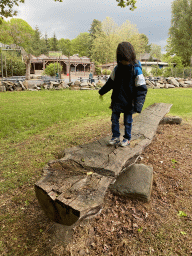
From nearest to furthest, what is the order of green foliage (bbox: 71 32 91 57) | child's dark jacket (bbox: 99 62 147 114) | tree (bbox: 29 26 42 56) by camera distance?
child's dark jacket (bbox: 99 62 147 114) < tree (bbox: 29 26 42 56) < green foliage (bbox: 71 32 91 57)

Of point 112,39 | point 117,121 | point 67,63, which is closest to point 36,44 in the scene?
point 67,63

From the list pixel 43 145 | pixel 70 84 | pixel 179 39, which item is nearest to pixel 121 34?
pixel 179 39

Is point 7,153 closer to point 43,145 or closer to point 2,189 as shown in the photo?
point 43,145

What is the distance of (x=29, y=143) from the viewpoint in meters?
5.09

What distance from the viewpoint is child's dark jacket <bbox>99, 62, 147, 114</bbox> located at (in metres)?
2.94

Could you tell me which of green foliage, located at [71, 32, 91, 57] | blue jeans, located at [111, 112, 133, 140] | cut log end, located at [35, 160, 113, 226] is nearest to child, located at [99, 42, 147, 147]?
blue jeans, located at [111, 112, 133, 140]

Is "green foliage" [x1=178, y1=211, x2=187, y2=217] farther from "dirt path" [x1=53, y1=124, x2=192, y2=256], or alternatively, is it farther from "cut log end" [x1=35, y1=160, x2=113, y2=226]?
"cut log end" [x1=35, y1=160, x2=113, y2=226]

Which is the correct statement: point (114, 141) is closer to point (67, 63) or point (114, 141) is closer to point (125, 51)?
point (125, 51)

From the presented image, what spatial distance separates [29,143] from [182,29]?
36068 mm

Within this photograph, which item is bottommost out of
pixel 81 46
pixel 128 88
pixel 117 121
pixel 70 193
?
pixel 70 193

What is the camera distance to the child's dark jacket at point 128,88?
2.94 metres

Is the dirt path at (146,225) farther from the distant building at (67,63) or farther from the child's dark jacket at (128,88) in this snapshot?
the distant building at (67,63)

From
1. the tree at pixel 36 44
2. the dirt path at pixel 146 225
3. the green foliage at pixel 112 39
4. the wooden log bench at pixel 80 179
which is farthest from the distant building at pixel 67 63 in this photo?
the dirt path at pixel 146 225

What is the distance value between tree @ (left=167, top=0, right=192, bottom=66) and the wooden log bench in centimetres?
3550
